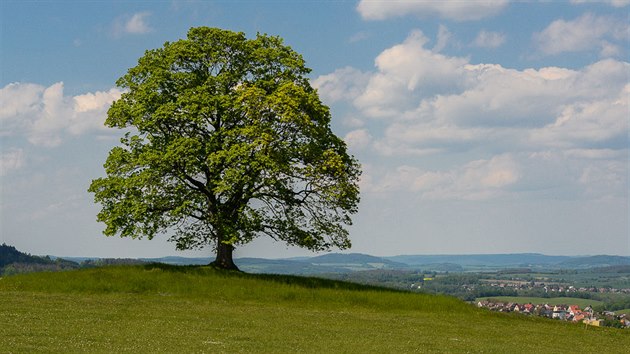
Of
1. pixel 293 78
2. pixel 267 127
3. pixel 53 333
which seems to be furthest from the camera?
pixel 293 78

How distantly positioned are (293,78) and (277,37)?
14.2ft

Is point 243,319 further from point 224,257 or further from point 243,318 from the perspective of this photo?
point 224,257

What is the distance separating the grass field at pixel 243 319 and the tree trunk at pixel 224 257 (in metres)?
3.62

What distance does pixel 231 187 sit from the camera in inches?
2341

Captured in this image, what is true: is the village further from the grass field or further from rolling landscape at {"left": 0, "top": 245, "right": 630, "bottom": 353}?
the grass field

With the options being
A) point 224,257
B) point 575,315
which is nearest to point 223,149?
point 224,257

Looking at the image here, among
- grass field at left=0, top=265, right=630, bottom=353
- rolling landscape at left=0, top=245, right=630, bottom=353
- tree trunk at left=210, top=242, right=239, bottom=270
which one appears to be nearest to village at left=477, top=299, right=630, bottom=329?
rolling landscape at left=0, top=245, right=630, bottom=353

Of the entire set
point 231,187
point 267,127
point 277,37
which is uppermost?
point 277,37

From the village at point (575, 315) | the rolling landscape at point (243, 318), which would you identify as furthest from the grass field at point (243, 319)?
the village at point (575, 315)

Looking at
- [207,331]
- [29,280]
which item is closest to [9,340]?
[207,331]

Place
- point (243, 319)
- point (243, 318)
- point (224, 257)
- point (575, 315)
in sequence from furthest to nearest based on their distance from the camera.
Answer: point (575, 315)
point (224, 257)
point (243, 318)
point (243, 319)

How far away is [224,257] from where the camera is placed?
64.2 m

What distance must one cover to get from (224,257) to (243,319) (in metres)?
21.8

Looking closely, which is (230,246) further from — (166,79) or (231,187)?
(166,79)
